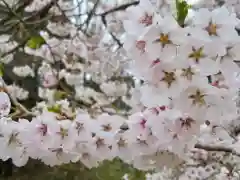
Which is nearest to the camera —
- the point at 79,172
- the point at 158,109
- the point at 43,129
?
the point at 158,109

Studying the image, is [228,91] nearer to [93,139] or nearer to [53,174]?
[93,139]

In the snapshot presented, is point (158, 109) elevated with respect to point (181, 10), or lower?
lower

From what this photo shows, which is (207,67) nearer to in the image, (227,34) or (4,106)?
(227,34)

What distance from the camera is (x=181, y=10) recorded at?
724 mm

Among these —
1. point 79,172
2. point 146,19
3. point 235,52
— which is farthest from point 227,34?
point 79,172

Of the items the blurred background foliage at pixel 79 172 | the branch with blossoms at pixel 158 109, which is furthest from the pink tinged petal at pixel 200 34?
the blurred background foliage at pixel 79 172

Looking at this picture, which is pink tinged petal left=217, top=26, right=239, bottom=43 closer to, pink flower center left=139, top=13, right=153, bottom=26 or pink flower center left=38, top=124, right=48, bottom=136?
pink flower center left=139, top=13, right=153, bottom=26

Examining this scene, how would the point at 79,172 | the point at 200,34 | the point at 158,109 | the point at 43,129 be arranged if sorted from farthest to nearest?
the point at 79,172
the point at 43,129
the point at 158,109
the point at 200,34

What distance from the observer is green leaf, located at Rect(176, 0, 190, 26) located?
2.33ft

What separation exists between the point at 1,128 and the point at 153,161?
13.9 inches

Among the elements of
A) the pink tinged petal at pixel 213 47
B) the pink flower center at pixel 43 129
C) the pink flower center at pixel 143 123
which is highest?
the pink tinged petal at pixel 213 47

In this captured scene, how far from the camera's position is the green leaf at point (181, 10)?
710 mm

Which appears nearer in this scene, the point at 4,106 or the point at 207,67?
the point at 207,67

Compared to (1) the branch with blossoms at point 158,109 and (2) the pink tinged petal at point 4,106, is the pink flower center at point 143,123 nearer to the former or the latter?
(1) the branch with blossoms at point 158,109
